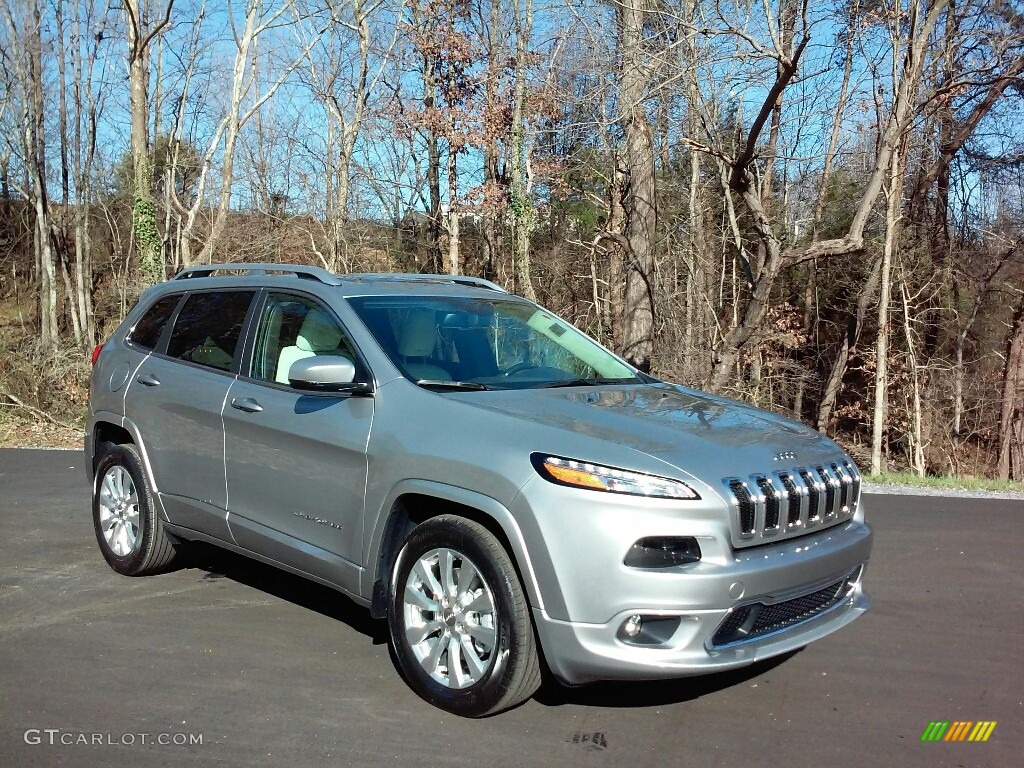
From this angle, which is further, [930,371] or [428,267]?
[428,267]

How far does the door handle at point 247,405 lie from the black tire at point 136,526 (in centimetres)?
110

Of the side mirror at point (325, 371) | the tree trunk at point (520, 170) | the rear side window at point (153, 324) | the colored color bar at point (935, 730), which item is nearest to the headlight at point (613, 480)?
the side mirror at point (325, 371)

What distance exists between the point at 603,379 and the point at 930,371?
21520 millimetres

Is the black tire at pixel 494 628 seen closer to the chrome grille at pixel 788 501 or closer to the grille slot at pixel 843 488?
the chrome grille at pixel 788 501

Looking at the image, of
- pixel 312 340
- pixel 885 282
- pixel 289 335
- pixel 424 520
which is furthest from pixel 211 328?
pixel 885 282

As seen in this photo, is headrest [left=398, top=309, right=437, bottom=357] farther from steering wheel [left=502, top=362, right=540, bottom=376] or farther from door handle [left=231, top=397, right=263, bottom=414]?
door handle [left=231, top=397, right=263, bottom=414]

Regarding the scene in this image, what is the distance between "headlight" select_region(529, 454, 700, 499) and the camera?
139 inches

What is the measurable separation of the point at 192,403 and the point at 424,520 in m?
1.87

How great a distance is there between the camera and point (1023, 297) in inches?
923

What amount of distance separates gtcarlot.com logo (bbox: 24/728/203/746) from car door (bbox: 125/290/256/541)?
4.84 ft

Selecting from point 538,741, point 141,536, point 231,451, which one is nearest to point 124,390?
point 141,536

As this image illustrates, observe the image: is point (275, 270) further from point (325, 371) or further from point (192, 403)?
point (325, 371)

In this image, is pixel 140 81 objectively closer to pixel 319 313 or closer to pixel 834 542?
pixel 319 313

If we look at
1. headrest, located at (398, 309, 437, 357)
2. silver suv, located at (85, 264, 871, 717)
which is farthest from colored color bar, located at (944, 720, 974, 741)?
headrest, located at (398, 309, 437, 357)
